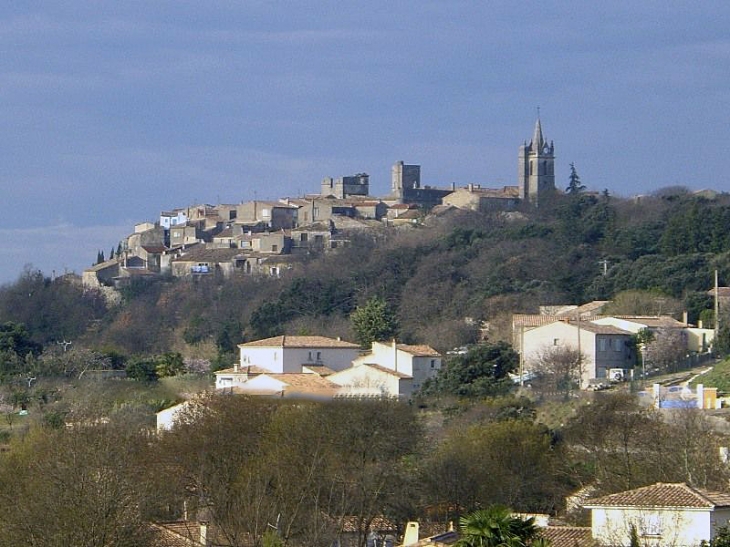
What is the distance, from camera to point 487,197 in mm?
111500

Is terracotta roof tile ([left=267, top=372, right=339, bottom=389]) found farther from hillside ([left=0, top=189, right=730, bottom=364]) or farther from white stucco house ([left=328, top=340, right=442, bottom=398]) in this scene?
hillside ([left=0, top=189, right=730, bottom=364])

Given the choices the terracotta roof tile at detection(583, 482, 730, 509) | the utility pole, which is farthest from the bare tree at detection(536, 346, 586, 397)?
the terracotta roof tile at detection(583, 482, 730, 509)

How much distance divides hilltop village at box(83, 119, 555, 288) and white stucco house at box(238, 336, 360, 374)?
30.3m

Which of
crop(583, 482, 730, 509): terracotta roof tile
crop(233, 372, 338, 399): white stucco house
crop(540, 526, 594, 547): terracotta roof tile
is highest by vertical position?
crop(233, 372, 338, 399): white stucco house

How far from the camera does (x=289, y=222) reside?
116 meters

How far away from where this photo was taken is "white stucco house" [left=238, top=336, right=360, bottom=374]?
66.2 meters

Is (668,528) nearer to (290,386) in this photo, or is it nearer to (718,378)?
(718,378)

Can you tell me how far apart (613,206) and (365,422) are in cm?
5256

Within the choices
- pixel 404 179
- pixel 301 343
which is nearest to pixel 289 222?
pixel 404 179

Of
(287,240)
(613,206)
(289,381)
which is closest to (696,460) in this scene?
(289,381)

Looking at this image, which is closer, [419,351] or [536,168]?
[419,351]

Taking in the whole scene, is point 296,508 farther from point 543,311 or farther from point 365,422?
point 543,311

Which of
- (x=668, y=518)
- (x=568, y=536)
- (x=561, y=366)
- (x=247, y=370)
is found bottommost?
(x=568, y=536)

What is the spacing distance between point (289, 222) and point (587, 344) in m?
56.0
